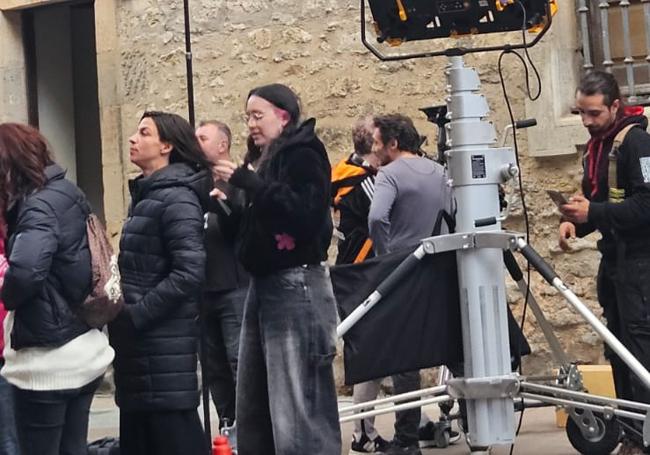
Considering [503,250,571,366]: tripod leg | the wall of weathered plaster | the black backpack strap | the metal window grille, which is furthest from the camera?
the wall of weathered plaster

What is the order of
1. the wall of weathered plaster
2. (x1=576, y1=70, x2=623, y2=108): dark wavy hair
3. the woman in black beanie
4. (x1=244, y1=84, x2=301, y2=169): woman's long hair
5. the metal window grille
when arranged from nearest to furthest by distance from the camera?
the woman in black beanie, (x1=244, y1=84, x2=301, y2=169): woman's long hair, (x1=576, y1=70, x2=623, y2=108): dark wavy hair, the metal window grille, the wall of weathered plaster

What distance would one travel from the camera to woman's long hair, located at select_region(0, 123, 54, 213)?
17.6ft

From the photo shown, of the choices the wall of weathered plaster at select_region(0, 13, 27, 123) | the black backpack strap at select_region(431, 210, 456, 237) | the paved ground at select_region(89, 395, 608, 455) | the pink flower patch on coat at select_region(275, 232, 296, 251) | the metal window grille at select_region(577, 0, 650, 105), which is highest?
the wall of weathered plaster at select_region(0, 13, 27, 123)

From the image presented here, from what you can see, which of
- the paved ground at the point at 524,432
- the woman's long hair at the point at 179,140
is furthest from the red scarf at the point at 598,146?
the woman's long hair at the point at 179,140

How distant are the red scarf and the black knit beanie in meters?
1.67

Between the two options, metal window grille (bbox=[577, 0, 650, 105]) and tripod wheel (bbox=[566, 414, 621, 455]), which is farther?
metal window grille (bbox=[577, 0, 650, 105])

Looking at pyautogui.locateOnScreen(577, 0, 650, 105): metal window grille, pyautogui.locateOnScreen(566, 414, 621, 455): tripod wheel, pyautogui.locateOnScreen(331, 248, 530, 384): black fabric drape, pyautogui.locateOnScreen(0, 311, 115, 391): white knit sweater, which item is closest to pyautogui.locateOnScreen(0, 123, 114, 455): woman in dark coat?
pyautogui.locateOnScreen(0, 311, 115, 391): white knit sweater

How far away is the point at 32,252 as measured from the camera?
515cm

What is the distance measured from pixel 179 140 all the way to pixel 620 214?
201 cm

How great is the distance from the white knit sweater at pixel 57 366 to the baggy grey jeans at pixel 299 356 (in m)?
0.69

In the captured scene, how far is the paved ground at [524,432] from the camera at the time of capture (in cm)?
703

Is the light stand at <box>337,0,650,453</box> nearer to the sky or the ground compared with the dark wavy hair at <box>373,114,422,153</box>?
nearer to the ground

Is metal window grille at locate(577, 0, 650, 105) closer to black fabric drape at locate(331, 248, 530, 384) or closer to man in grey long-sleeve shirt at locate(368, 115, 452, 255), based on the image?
man in grey long-sleeve shirt at locate(368, 115, 452, 255)

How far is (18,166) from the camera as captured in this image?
538 centimetres
